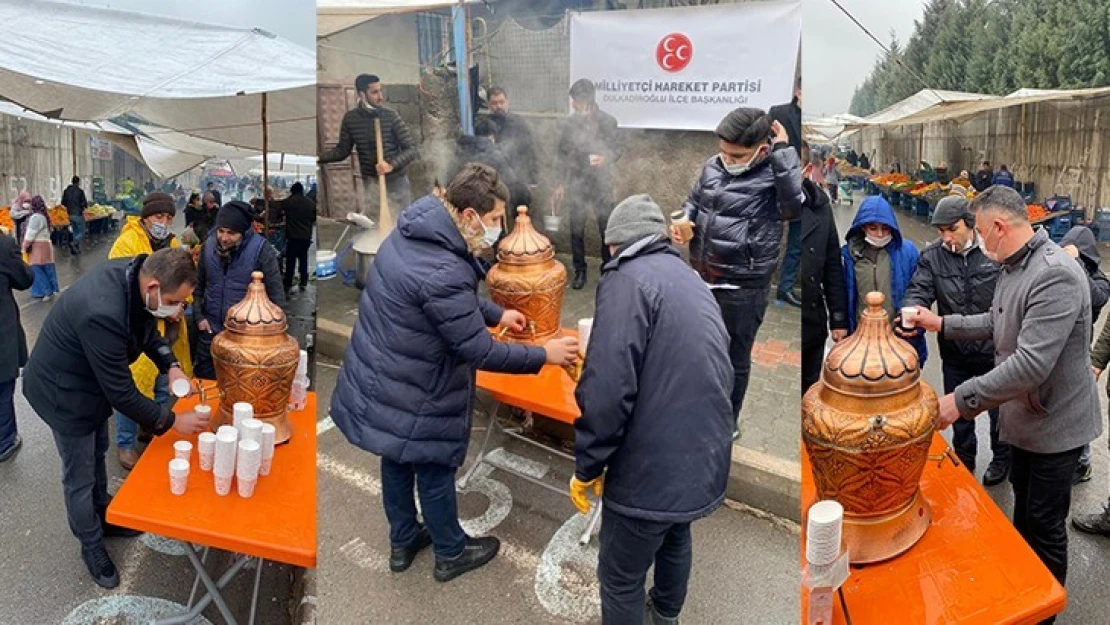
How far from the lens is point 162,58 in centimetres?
274

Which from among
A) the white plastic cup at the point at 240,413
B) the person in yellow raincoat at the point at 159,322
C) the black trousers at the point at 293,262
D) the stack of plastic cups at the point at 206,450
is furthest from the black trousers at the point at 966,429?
the person in yellow raincoat at the point at 159,322

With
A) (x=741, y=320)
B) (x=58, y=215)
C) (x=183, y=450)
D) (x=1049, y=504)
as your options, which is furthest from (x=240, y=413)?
(x=1049, y=504)

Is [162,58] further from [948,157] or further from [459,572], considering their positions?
[948,157]

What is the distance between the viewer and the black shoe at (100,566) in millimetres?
2688

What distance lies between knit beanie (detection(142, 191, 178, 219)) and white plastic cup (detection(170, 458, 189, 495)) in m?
1.18

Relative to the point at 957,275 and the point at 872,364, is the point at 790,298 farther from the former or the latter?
the point at 957,275

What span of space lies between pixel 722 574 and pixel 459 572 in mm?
628

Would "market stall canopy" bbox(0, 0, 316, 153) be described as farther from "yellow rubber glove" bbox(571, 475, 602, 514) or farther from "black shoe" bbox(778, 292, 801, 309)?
"black shoe" bbox(778, 292, 801, 309)

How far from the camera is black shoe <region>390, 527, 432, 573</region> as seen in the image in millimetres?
1710

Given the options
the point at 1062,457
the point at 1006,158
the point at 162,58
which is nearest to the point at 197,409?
the point at 162,58

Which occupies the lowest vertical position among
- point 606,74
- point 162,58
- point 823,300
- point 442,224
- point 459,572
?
point 459,572

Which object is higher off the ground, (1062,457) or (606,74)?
(606,74)

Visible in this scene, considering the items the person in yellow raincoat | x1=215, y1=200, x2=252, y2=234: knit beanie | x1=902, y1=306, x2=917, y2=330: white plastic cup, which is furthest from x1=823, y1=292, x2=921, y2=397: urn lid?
the person in yellow raincoat

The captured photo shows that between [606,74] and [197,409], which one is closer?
[606,74]
